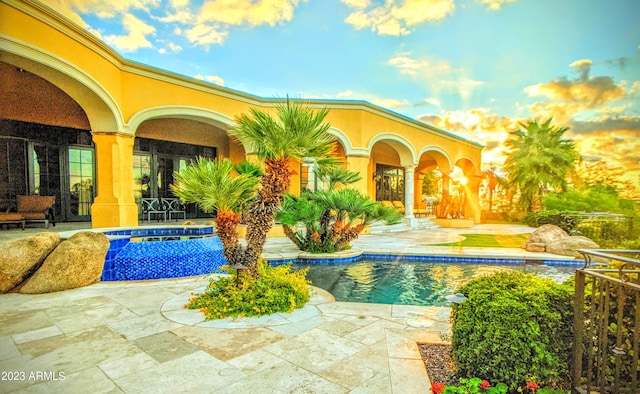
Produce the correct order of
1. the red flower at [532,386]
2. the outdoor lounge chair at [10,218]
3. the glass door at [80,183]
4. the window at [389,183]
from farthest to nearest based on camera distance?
1. the window at [389,183]
2. the glass door at [80,183]
3. the outdoor lounge chair at [10,218]
4. the red flower at [532,386]

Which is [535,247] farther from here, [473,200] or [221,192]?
[473,200]

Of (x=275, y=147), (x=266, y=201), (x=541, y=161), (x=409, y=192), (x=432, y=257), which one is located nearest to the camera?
(x=275, y=147)

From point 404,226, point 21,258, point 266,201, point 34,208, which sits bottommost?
point 404,226

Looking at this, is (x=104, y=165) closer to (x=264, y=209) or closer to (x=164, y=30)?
(x=164, y=30)

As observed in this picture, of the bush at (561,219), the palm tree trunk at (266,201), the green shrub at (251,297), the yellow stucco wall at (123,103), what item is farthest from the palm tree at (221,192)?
the bush at (561,219)

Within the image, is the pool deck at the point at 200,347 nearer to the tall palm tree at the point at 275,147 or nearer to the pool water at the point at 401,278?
the pool water at the point at 401,278

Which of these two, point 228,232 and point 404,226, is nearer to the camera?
point 228,232

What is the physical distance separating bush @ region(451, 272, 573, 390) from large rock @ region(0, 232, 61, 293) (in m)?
6.45

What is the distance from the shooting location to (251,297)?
13.8 ft

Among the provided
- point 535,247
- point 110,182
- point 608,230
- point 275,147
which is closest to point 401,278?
point 275,147

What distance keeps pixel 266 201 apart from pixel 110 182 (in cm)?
808

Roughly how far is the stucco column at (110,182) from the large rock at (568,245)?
13.4m

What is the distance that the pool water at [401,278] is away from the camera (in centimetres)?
559

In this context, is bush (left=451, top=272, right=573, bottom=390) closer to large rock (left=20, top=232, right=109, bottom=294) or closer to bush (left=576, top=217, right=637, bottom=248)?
large rock (left=20, top=232, right=109, bottom=294)
